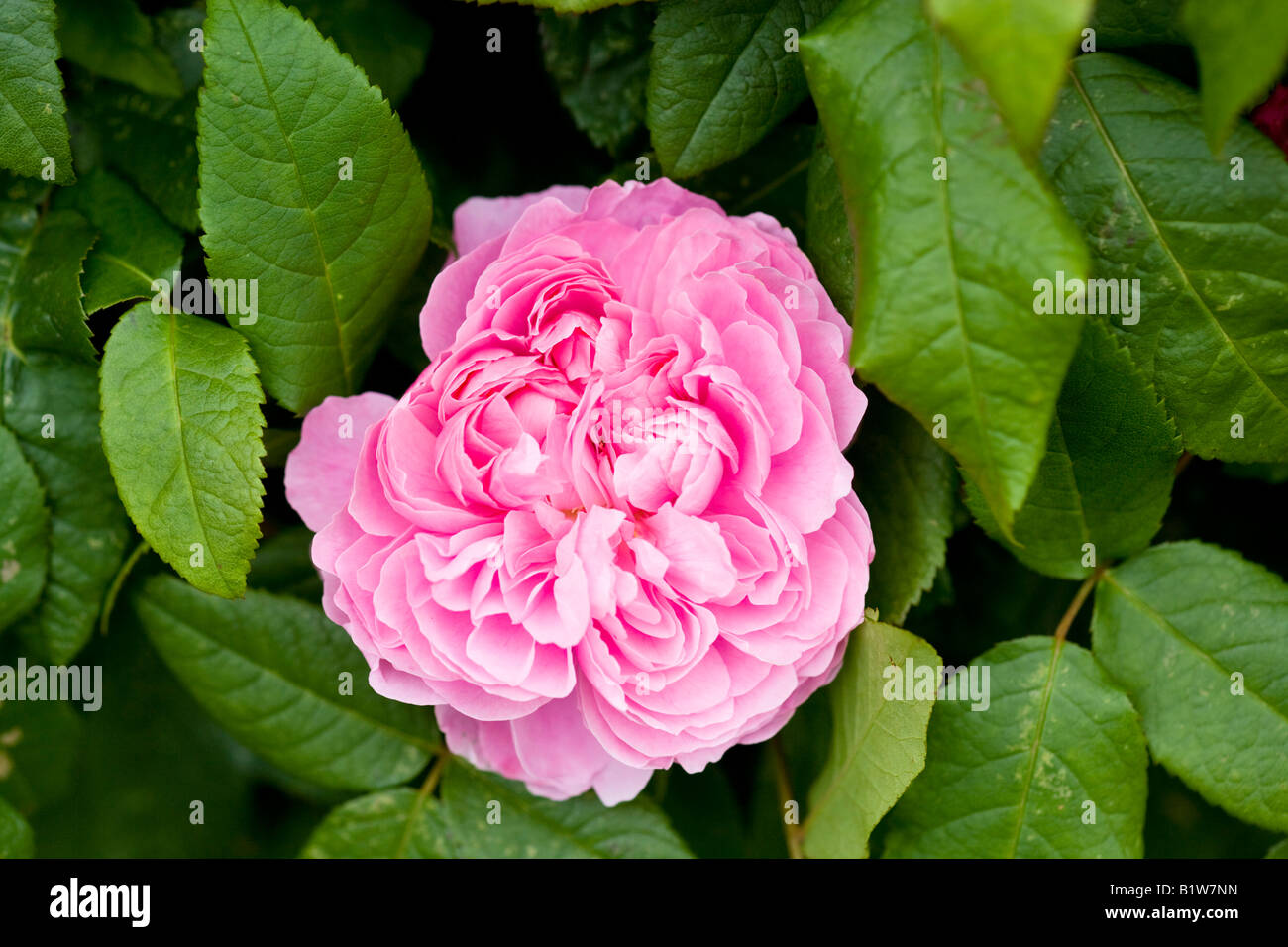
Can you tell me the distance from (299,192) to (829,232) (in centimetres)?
40

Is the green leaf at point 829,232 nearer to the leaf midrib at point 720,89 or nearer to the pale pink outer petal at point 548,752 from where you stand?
the leaf midrib at point 720,89

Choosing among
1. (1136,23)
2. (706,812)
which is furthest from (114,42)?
(706,812)

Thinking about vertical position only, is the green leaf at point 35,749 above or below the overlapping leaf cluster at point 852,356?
below

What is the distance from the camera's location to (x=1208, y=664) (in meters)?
0.79

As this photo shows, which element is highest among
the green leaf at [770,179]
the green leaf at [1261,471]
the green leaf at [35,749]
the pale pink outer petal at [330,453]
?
the green leaf at [770,179]

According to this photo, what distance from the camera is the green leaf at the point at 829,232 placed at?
0.73 m

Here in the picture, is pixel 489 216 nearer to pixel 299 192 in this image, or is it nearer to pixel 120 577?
pixel 299 192

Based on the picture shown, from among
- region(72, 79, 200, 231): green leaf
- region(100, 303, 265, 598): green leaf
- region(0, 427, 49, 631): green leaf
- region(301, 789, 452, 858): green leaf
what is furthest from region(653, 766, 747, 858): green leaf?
region(72, 79, 200, 231): green leaf

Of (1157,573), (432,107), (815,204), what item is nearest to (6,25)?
(432,107)

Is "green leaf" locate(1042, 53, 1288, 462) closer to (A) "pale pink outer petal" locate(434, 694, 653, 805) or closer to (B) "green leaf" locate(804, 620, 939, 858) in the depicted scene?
(B) "green leaf" locate(804, 620, 939, 858)

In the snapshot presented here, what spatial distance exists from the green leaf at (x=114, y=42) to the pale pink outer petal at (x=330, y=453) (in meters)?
0.34

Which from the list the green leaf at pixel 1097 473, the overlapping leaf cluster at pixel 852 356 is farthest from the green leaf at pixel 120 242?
the green leaf at pixel 1097 473

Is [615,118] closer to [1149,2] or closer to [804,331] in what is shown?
[804,331]

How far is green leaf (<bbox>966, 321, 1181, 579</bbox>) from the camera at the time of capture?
0.73 meters
